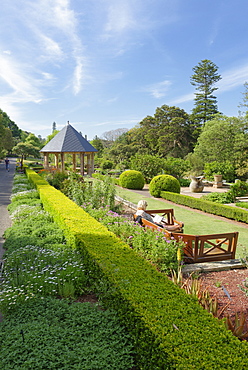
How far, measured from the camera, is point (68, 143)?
2284cm

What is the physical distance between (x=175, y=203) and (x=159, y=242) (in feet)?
28.7

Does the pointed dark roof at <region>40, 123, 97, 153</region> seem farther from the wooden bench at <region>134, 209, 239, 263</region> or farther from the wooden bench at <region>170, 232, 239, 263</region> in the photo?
the wooden bench at <region>170, 232, 239, 263</region>

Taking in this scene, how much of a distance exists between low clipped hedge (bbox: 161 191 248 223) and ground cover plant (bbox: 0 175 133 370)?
22.3ft

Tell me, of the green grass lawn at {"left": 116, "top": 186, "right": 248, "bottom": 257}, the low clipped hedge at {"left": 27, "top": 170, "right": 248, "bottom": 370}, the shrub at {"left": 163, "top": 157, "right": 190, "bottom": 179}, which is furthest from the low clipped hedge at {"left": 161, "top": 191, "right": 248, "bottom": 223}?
the shrub at {"left": 163, "top": 157, "right": 190, "bottom": 179}

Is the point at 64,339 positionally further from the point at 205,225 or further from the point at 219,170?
the point at 219,170

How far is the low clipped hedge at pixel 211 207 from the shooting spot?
9547 millimetres

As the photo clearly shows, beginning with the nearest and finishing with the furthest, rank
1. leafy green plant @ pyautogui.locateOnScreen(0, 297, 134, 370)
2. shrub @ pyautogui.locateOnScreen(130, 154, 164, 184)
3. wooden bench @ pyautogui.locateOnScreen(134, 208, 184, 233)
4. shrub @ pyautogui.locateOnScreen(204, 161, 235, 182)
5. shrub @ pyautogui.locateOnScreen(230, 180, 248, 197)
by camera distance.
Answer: leafy green plant @ pyautogui.locateOnScreen(0, 297, 134, 370) → wooden bench @ pyautogui.locateOnScreen(134, 208, 184, 233) → shrub @ pyautogui.locateOnScreen(230, 180, 248, 197) → shrub @ pyautogui.locateOnScreen(130, 154, 164, 184) → shrub @ pyautogui.locateOnScreen(204, 161, 235, 182)

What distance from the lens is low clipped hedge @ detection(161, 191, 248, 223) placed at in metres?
9.55

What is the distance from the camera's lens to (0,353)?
8.12 feet

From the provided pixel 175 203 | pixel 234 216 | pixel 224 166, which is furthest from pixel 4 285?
pixel 224 166

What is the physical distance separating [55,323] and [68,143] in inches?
823

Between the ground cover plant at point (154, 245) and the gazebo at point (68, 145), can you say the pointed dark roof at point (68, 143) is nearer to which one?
the gazebo at point (68, 145)

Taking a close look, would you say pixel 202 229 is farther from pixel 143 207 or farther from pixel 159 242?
pixel 159 242

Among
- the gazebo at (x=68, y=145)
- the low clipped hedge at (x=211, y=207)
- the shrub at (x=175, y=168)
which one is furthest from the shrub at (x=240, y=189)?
the gazebo at (x=68, y=145)
